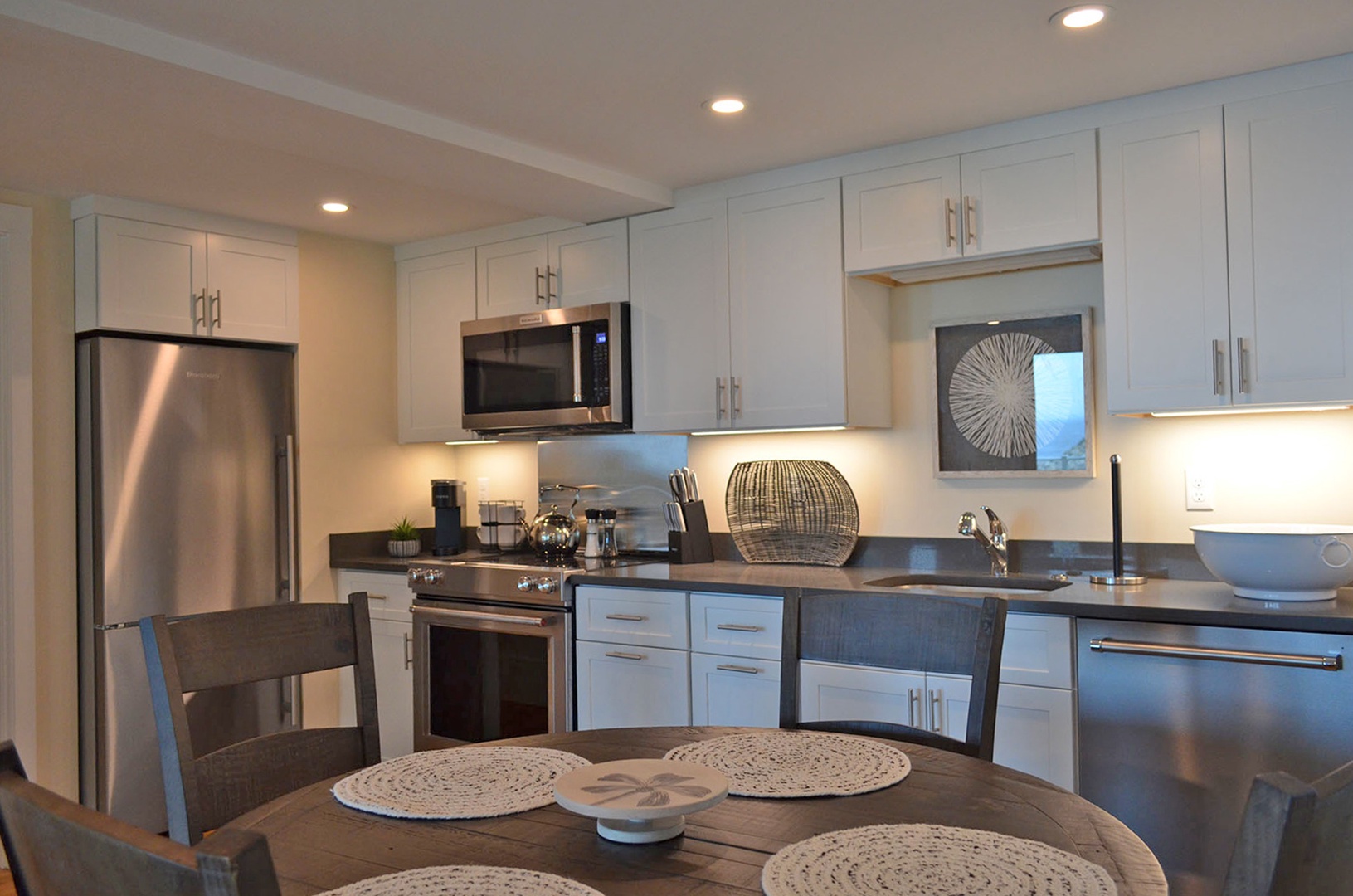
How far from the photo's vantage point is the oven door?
3.56 meters

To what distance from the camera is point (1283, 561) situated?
8.21 ft

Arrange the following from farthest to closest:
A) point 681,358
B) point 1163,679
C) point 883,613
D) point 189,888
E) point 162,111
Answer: point 681,358
point 162,111
point 1163,679
point 883,613
point 189,888

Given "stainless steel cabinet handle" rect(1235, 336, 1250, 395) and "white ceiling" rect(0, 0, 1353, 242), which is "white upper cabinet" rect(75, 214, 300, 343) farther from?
"stainless steel cabinet handle" rect(1235, 336, 1250, 395)

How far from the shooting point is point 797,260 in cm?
347

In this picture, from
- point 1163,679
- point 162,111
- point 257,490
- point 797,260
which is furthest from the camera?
point 257,490

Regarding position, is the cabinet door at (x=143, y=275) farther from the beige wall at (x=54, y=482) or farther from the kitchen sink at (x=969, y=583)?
the kitchen sink at (x=969, y=583)

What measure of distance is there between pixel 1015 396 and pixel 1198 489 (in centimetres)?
60

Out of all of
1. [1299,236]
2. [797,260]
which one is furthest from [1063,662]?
[797,260]

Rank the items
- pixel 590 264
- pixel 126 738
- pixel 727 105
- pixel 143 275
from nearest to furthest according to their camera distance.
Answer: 1. pixel 727 105
2. pixel 126 738
3. pixel 143 275
4. pixel 590 264

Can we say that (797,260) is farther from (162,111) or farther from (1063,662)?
(162,111)

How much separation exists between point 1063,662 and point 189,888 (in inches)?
94.1

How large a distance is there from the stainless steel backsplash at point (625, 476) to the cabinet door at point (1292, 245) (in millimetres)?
2008

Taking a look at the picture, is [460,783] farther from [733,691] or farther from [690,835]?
[733,691]

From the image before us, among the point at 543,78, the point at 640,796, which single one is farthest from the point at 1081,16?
the point at 640,796
